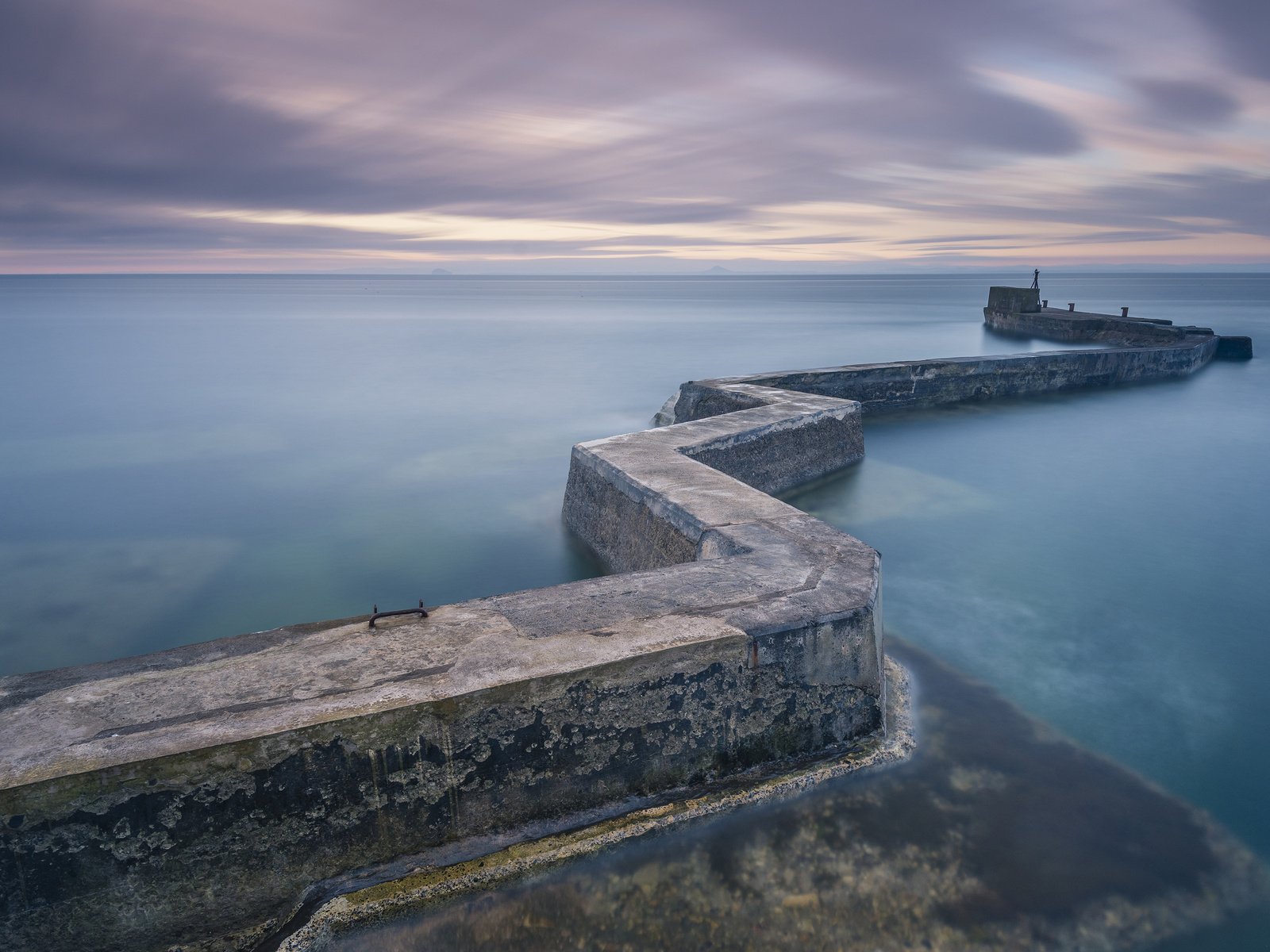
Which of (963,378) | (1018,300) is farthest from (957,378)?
(1018,300)

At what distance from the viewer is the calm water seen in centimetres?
437

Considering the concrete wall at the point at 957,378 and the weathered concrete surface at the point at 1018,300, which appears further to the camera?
the weathered concrete surface at the point at 1018,300

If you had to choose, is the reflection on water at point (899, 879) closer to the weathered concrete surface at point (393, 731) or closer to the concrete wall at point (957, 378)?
the weathered concrete surface at point (393, 731)

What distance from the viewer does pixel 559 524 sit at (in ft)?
22.2

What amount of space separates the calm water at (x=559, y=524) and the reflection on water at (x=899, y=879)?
525mm

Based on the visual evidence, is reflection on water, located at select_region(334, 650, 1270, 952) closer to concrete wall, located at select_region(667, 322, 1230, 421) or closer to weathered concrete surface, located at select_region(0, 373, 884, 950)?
weathered concrete surface, located at select_region(0, 373, 884, 950)

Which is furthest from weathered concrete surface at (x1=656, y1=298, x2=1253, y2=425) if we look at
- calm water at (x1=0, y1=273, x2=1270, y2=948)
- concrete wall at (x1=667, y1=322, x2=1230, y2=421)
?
calm water at (x1=0, y1=273, x2=1270, y2=948)

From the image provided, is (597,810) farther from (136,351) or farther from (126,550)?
(136,351)

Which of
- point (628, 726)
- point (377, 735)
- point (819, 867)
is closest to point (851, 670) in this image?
point (819, 867)

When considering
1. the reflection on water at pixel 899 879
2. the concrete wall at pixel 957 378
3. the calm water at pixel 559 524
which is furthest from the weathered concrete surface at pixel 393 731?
the concrete wall at pixel 957 378

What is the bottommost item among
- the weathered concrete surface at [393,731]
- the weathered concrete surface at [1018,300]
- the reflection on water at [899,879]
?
the reflection on water at [899,879]

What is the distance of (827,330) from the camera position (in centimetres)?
3039

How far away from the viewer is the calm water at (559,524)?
437cm

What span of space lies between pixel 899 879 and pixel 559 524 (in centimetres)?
455
